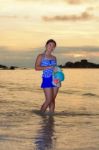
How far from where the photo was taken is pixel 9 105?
503 inches

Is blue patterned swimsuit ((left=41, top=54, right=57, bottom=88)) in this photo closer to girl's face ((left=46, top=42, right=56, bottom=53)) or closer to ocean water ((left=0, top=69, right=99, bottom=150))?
girl's face ((left=46, top=42, right=56, bottom=53))

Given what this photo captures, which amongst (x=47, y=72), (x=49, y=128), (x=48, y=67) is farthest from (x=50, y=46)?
(x=49, y=128)

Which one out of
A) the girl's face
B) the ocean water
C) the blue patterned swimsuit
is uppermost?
the girl's face

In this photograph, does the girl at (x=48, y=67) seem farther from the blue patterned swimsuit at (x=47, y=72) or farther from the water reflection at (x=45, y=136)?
the water reflection at (x=45, y=136)

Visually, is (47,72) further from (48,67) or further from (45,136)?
(45,136)

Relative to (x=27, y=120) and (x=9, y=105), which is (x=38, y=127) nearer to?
(x=27, y=120)

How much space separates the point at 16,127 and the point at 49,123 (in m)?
1.00

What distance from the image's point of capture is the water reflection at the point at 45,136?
6.88 meters

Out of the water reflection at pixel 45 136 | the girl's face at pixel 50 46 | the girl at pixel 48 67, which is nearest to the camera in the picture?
the water reflection at pixel 45 136

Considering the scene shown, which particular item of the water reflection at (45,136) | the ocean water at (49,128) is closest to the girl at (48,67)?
the ocean water at (49,128)

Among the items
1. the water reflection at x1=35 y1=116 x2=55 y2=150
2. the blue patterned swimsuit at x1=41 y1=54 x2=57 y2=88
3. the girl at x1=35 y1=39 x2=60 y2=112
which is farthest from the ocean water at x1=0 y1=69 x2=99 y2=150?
the blue patterned swimsuit at x1=41 y1=54 x2=57 y2=88

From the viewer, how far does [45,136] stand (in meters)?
7.74

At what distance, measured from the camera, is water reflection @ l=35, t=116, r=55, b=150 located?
6879mm

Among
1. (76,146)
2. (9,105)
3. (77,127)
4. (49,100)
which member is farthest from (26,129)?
(9,105)
